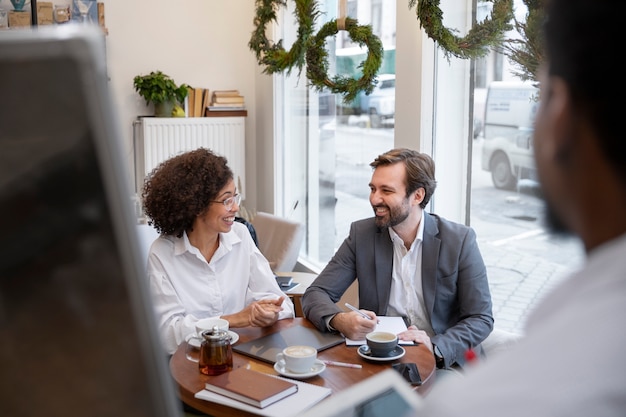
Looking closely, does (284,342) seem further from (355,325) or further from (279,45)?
(279,45)

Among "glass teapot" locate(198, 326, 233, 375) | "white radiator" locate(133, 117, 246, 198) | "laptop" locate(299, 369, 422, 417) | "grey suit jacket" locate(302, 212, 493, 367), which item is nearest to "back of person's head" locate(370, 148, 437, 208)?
"grey suit jacket" locate(302, 212, 493, 367)

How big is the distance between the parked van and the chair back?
46.6 inches

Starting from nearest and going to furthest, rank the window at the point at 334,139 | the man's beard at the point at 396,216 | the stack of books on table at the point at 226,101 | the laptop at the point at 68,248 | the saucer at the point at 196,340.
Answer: the laptop at the point at 68,248
the saucer at the point at 196,340
the man's beard at the point at 396,216
the window at the point at 334,139
the stack of books on table at the point at 226,101

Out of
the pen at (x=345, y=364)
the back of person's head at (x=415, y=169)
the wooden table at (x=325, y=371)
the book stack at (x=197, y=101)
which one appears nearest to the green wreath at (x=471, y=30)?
the back of person's head at (x=415, y=169)

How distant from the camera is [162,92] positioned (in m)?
4.99

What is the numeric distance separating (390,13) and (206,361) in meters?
2.40

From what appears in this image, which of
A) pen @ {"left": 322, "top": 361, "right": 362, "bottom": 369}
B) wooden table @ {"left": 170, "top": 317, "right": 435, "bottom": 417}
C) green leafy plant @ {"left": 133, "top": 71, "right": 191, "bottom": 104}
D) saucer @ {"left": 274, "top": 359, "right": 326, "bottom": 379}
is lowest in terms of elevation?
wooden table @ {"left": 170, "top": 317, "right": 435, "bottom": 417}

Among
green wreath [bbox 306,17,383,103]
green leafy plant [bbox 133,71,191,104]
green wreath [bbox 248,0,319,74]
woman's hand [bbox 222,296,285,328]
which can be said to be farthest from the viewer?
green leafy plant [bbox 133,71,191,104]

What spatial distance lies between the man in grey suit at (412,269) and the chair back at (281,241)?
1.11 m

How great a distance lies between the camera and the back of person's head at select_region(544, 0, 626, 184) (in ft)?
1.51

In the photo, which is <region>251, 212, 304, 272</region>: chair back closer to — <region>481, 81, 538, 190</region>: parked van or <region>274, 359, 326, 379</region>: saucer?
<region>481, 81, 538, 190</region>: parked van

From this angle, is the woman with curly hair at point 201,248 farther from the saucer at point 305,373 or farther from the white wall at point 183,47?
the white wall at point 183,47

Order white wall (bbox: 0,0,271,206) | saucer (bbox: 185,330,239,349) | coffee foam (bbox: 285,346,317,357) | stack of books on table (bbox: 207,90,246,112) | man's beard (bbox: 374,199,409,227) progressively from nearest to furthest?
1. coffee foam (bbox: 285,346,317,357)
2. saucer (bbox: 185,330,239,349)
3. man's beard (bbox: 374,199,409,227)
4. white wall (bbox: 0,0,271,206)
5. stack of books on table (bbox: 207,90,246,112)

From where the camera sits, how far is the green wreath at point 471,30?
2.75m
